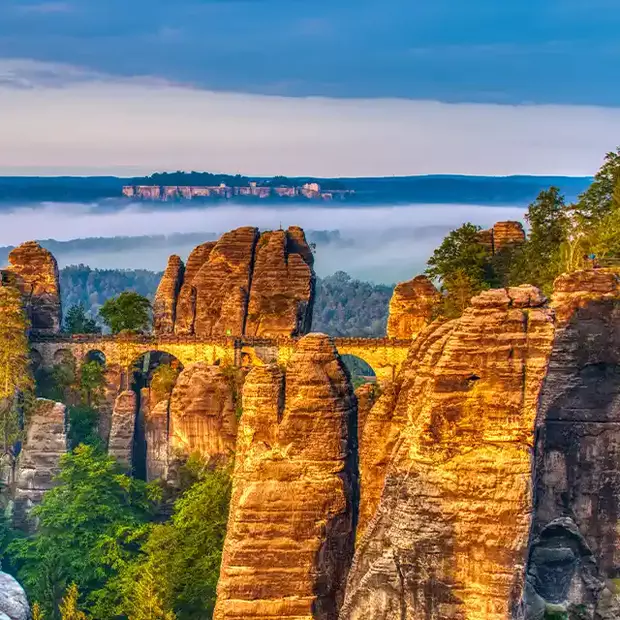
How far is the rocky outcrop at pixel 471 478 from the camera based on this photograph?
29484 mm

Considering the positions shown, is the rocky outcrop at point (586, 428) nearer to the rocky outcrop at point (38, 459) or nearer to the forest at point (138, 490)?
the forest at point (138, 490)

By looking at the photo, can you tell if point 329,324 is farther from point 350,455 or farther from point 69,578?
point 350,455

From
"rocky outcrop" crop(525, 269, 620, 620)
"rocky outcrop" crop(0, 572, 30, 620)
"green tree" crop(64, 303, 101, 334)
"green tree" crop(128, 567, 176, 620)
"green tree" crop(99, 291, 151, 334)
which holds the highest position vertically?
"rocky outcrop" crop(525, 269, 620, 620)

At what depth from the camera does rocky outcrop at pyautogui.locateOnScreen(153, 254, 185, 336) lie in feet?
305

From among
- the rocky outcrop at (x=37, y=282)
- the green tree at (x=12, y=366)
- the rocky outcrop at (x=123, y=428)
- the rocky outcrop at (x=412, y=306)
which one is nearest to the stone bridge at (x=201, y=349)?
the rocky outcrop at (x=412, y=306)

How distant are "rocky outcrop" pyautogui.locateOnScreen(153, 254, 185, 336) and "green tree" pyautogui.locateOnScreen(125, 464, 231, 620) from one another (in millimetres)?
26992

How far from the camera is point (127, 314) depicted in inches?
3765

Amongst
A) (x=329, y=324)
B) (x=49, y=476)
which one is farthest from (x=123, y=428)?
(x=329, y=324)

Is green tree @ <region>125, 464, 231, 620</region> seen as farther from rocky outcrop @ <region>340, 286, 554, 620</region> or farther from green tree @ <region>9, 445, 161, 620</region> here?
Result: rocky outcrop @ <region>340, 286, 554, 620</region>

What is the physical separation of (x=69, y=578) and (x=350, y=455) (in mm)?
30846

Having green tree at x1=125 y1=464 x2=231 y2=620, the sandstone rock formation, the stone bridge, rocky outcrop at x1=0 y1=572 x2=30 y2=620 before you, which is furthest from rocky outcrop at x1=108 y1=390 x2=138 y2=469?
rocky outcrop at x1=0 y1=572 x2=30 y2=620

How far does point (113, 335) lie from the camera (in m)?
91.9

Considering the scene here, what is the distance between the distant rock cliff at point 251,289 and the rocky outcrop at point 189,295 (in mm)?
47

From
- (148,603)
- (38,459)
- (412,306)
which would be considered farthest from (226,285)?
(148,603)
